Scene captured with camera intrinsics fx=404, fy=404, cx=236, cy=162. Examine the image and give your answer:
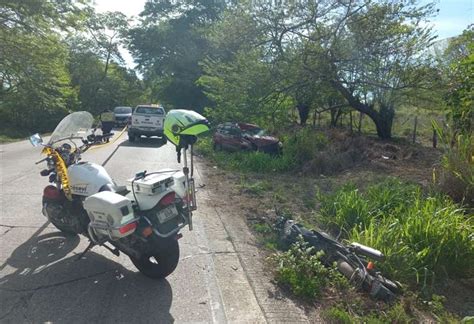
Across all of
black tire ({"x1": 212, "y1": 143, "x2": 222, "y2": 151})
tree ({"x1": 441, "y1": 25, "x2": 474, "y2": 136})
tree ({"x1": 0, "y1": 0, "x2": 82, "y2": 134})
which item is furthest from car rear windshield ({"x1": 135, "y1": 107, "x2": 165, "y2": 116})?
tree ({"x1": 441, "y1": 25, "x2": 474, "y2": 136})

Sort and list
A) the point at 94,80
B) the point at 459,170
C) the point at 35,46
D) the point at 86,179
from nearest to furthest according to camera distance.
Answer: the point at 86,179 < the point at 459,170 < the point at 35,46 < the point at 94,80

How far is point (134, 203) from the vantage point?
4246mm

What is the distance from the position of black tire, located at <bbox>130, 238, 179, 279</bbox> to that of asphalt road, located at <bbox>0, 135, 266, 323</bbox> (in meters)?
0.10

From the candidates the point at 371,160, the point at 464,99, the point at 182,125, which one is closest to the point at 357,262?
the point at 182,125

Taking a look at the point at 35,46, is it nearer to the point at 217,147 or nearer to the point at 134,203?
the point at 217,147

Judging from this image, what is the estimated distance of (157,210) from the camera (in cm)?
419

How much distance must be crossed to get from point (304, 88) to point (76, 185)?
13538mm

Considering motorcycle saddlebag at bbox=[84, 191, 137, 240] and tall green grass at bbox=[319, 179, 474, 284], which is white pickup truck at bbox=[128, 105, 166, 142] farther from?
motorcycle saddlebag at bbox=[84, 191, 137, 240]

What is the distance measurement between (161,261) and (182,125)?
148cm

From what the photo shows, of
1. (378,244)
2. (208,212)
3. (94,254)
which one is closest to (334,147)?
Result: (208,212)

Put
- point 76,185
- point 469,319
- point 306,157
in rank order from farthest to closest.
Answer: point 306,157
point 76,185
point 469,319

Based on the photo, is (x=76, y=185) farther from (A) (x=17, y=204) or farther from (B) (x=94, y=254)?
(A) (x=17, y=204)

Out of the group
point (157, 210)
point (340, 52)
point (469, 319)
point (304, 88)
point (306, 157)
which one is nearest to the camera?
point (469, 319)

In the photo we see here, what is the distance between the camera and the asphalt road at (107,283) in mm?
3734
